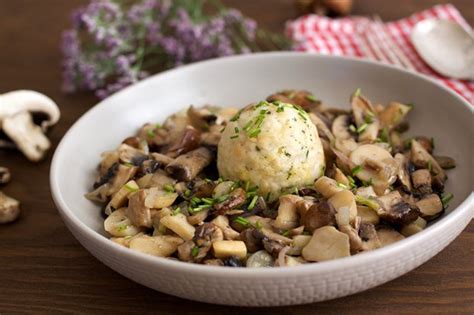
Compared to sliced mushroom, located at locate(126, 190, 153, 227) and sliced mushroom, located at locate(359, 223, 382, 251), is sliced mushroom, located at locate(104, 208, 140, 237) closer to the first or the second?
sliced mushroom, located at locate(126, 190, 153, 227)

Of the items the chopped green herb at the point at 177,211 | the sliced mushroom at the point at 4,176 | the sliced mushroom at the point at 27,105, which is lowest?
the sliced mushroom at the point at 4,176

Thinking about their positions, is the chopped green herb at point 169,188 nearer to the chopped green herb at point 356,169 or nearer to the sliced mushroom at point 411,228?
the chopped green herb at point 356,169

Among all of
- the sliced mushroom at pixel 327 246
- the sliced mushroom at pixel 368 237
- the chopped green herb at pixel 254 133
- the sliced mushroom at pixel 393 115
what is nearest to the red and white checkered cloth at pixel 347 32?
the sliced mushroom at pixel 393 115

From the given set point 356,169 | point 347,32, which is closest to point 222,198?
point 356,169

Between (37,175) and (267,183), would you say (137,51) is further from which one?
(267,183)

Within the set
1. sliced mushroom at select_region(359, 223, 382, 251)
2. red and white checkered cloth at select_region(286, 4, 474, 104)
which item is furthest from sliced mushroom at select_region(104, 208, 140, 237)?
red and white checkered cloth at select_region(286, 4, 474, 104)
